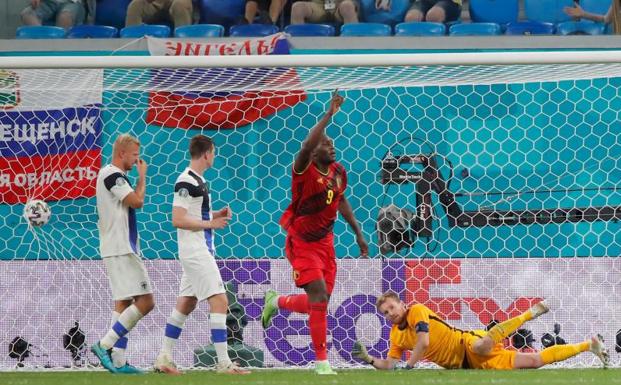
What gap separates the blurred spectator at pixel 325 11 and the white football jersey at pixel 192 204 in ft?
14.3

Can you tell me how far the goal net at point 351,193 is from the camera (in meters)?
8.20

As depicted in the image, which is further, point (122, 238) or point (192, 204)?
point (122, 238)

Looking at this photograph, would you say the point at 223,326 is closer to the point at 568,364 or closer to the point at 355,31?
the point at 568,364

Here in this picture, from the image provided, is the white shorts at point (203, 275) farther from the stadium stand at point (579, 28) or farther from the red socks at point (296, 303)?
the stadium stand at point (579, 28)

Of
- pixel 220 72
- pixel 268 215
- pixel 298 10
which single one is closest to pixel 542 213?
pixel 268 215

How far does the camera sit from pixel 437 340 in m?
7.23

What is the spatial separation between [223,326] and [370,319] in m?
1.89

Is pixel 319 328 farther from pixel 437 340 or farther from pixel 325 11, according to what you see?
pixel 325 11

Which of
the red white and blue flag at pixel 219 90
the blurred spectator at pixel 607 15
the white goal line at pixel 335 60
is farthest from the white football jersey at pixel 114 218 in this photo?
the blurred spectator at pixel 607 15

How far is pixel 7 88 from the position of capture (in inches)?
315

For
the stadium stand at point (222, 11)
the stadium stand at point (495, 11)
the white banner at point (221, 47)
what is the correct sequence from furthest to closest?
1. the stadium stand at point (222, 11)
2. the stadium stand at point (495, 11)
3. the white banner at point (221, 47)

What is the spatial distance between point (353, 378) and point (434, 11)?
5.40 m

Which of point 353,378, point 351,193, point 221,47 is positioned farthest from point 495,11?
point 353,378

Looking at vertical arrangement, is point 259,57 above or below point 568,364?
above
